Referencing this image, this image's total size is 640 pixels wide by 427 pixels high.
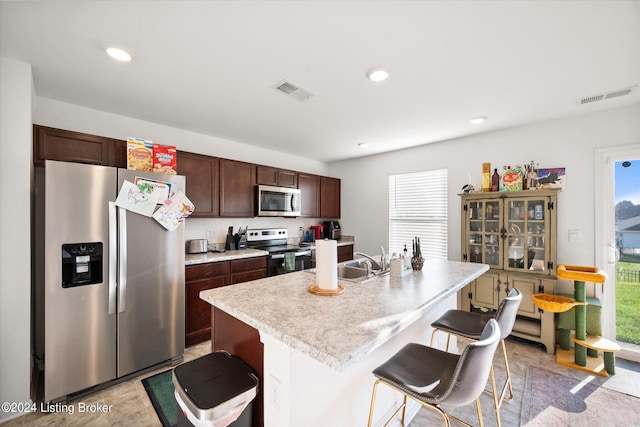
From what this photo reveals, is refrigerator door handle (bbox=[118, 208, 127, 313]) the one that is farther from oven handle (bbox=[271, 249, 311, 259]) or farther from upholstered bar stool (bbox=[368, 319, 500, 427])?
upholstered bar stool (bbox=[368, 319, 500, 427])

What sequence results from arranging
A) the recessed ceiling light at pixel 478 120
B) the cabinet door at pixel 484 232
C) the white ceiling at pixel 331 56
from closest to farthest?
the white ceiling at pixel 331 56
the recessed ceiling light at pixel 478 120
the cabinet door at pixel 484 232

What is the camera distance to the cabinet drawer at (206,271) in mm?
2743

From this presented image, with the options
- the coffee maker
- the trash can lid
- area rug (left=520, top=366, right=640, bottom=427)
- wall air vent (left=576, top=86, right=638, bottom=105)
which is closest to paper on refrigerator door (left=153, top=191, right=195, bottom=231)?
the trash can lid

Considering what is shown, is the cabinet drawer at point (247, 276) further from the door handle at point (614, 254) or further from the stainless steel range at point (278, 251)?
the door handle at point (614, 254)

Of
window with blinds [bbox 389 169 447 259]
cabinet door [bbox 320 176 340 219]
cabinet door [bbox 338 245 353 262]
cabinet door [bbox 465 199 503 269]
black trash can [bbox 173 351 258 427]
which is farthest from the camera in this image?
cabinet door [bbox 320 176 340 219]

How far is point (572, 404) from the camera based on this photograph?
1993 mm

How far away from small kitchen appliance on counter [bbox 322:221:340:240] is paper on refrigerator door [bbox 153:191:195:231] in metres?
2.80

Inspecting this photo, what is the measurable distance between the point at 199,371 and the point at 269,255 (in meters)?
2.23

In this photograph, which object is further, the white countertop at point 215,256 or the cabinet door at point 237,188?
the cabinet door at point 237,188

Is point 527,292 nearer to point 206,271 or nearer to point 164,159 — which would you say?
point 206,271

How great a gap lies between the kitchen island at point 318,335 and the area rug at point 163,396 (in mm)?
766

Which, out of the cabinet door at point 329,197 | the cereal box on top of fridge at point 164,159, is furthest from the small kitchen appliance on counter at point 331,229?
the cereal box on top of fridge at point 164,159

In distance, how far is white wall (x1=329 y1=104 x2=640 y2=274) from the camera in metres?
2.76

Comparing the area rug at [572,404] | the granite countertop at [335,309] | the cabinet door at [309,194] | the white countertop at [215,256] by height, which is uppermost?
the cabinet door at [309,194]
